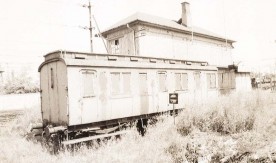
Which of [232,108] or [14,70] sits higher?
Result: [14,70]

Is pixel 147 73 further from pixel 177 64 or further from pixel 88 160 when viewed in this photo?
pixel 88 160

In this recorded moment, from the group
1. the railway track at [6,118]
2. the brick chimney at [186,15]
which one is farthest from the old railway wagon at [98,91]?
the brick chimney at [186,15]

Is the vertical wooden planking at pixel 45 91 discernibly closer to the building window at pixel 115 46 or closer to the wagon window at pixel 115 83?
the wagon window at pixel 115 83

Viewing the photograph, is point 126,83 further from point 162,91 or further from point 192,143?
point 192,143

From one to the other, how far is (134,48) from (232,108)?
1079 cm

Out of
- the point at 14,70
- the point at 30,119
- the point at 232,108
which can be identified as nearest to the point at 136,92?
the point at 232,108

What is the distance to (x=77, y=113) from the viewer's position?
8.84m

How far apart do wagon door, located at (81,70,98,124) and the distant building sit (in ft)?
29.9

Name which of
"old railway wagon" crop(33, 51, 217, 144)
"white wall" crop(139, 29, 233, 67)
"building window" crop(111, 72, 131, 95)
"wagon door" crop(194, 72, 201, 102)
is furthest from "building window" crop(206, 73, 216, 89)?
"building window" crop(111, 72, 131, 95)

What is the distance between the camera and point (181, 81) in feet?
44.6

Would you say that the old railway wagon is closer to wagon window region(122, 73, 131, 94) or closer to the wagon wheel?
wagon window region(122, 73, 131, 94)

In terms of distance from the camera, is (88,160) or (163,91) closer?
(88,160)

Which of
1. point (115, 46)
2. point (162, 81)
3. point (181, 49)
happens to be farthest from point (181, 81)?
point (115, 46)

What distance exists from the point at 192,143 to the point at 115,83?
3.79 metres
